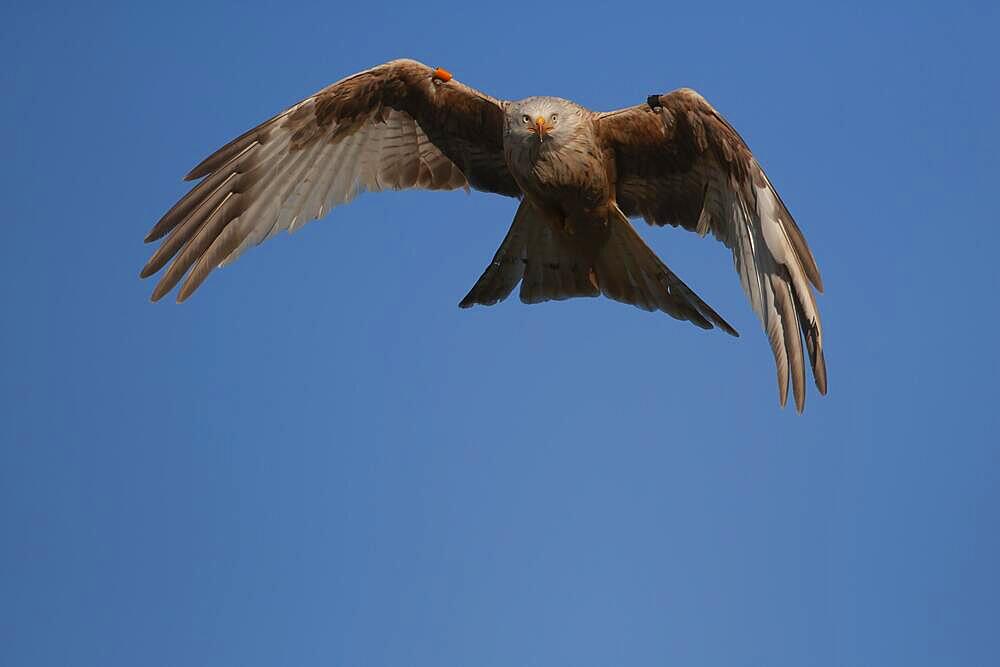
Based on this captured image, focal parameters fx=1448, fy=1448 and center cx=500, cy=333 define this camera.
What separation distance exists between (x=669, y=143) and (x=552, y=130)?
32.5 inches

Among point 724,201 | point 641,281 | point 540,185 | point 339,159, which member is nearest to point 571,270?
point 641,281

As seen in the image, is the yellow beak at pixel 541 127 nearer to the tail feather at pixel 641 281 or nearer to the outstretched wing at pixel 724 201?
the outstretched wing at pixel 724 201

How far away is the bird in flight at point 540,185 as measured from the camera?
9.34 m

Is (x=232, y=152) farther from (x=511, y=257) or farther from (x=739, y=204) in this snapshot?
(x=739, y=204)

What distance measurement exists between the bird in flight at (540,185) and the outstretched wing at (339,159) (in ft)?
0.03

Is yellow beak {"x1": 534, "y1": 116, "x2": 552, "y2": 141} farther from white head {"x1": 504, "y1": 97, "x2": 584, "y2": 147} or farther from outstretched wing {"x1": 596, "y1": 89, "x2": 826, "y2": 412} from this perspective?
outstretched wing {"x1": 596, "y1": 89, "x2": 826, "y2": 412}

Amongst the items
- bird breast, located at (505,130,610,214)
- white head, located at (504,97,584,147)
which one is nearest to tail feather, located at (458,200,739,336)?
bird breast, located at (505,130,610,214)

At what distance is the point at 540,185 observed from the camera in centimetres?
971

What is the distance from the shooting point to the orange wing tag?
33.9ft

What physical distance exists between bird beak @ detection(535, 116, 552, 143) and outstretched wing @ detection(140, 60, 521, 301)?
756 millimetres

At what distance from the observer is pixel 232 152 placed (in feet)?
34.5

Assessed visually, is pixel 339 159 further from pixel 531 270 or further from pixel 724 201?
pixel 724 201

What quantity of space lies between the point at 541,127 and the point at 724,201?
135 cm

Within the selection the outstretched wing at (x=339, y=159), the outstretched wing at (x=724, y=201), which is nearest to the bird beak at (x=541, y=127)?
the outstretched wing at (x=724, y=201)
